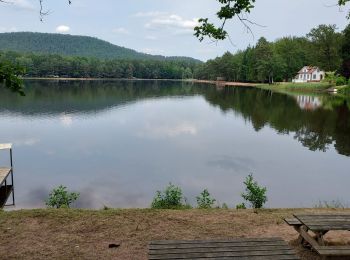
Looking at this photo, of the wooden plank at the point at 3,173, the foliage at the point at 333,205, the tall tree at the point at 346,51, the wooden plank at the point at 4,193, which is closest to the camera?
the foliage at the point at 333,205

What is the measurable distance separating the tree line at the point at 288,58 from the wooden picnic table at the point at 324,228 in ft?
266

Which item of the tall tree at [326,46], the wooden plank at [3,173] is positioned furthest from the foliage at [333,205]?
the tall tree at [326,46]

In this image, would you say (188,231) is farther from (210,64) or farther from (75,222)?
(210,64)

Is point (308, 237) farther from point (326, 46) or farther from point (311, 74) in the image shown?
point (311, 74)

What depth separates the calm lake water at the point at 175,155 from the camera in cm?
1786

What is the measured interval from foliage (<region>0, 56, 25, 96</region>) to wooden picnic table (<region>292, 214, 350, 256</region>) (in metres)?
5.68

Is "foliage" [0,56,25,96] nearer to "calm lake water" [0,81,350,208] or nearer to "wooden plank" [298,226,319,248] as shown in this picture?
"wooden plank" [298,226,319,248]

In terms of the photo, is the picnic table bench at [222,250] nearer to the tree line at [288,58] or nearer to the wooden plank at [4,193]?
the wooden plank at [4,193]

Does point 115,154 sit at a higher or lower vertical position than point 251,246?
lower

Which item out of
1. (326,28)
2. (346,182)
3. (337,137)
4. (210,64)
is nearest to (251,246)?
(346,182)

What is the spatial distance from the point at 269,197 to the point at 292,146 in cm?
1353

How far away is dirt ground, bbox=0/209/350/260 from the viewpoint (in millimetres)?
7953

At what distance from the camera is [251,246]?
6.36 meters

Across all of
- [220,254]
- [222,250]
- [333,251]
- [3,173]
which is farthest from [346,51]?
[220,254]
